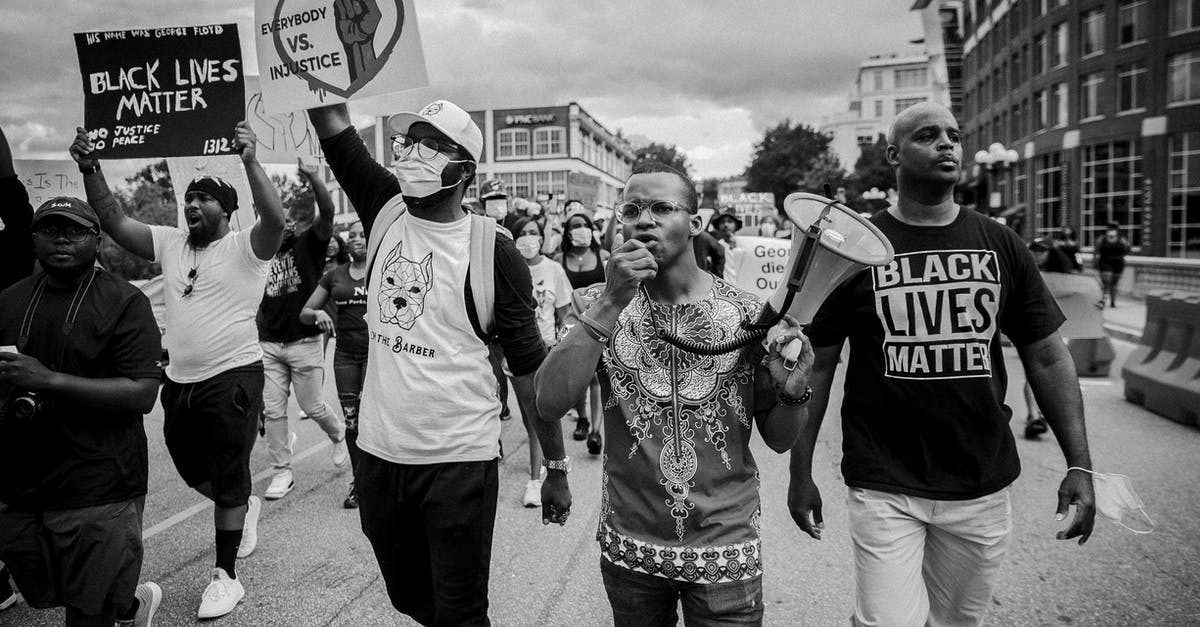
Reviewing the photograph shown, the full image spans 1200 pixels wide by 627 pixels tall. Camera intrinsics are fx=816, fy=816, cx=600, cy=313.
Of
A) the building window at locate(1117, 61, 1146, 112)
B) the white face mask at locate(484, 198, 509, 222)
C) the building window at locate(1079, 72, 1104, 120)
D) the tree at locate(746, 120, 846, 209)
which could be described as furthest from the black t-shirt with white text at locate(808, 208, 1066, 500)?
the tree at locate(746, 120, 846, 209)

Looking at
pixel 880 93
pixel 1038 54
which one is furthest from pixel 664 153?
pixel 1038 54

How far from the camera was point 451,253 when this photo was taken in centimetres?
304

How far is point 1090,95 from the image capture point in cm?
3844

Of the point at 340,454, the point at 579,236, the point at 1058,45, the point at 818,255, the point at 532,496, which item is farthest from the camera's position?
the point at 1058,45

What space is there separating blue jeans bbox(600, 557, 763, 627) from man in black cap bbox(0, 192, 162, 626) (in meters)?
2.07

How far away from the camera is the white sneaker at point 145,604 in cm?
355

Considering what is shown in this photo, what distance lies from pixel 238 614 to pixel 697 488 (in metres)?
2.79

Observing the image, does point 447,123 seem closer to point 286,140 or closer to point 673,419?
point 673,419

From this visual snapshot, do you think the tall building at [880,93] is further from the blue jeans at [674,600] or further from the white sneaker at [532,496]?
the blue jeans at [674,600]

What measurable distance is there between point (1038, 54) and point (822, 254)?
50358 millimetres

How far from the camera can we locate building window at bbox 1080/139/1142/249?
3550 centimetres

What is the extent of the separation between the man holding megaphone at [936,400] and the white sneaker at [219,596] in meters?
2.84

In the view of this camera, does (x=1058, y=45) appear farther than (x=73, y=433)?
Yes

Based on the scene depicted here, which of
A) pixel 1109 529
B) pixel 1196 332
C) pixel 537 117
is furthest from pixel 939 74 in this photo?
pixel 1109 529
